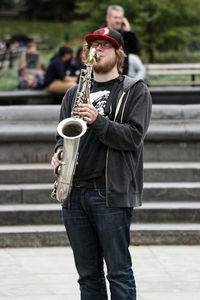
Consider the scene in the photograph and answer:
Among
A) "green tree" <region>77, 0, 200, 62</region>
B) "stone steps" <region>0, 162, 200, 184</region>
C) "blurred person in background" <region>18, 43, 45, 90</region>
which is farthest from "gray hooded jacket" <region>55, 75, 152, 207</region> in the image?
"green tree" <region>77, 0, 200, 62</region>

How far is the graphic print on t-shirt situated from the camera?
13.1ft

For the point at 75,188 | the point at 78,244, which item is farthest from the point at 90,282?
the point at 75,188

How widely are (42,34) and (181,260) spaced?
136 feet

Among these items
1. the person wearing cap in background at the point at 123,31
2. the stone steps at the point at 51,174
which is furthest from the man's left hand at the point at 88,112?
the person wearing cap in background at the point at 123,31

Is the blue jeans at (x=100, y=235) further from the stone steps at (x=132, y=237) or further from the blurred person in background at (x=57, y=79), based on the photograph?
the blurred person in background at (x=57, y=79)

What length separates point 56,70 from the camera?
10.8 meters

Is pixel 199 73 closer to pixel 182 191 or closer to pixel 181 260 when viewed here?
pixel 182 191

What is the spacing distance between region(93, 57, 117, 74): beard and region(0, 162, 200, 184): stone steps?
9.93 feet

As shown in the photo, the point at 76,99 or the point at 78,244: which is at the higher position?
the point at 76,99

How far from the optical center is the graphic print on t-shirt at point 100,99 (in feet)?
13.1

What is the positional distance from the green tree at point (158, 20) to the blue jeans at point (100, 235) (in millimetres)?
14074

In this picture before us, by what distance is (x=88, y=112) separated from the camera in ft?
12.2

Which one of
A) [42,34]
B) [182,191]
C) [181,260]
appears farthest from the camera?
[42,34]

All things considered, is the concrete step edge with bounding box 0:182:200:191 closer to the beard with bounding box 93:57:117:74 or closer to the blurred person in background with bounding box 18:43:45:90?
the beard with bounding box 93:57:117:74
